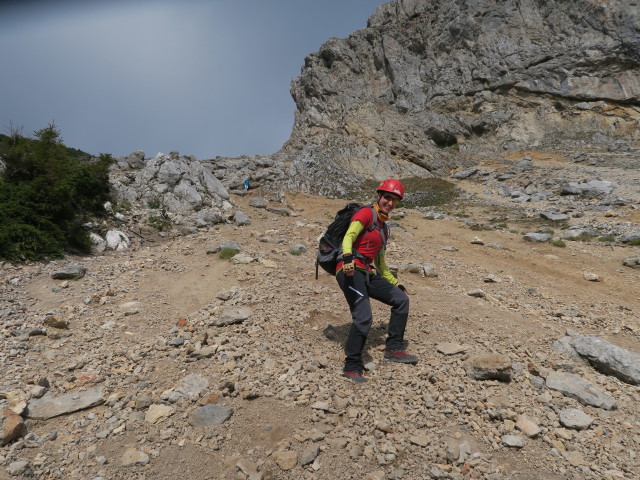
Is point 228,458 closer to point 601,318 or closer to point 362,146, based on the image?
point 601,318

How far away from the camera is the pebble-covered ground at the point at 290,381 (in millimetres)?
3254

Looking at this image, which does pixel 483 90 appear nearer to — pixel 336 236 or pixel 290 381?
pixel 336 236

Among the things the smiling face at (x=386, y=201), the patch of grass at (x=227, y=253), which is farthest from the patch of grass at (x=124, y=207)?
the smiling face at (x=386, y=201)

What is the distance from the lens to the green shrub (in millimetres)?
8766

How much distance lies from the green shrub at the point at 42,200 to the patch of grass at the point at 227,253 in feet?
13.3

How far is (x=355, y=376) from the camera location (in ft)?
14.2

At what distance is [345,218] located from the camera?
463 cm

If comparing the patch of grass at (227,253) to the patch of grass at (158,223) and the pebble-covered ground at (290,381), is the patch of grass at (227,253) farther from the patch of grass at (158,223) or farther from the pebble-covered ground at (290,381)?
the patch of grass at (158,223)

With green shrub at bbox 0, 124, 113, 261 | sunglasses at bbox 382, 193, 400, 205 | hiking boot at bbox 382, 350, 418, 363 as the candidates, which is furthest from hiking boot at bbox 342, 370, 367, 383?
green shrub at bbox 0, 124, 113, 261

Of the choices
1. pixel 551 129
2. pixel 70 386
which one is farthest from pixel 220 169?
pixel 551 129

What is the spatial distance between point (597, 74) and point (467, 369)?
53.2 metres

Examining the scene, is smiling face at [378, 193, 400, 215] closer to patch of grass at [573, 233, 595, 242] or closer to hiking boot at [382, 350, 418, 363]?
hiking boot at [382, 350, 418, 363]

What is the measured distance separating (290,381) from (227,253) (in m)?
5.65

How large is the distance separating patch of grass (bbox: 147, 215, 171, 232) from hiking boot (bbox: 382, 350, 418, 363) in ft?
34.7
